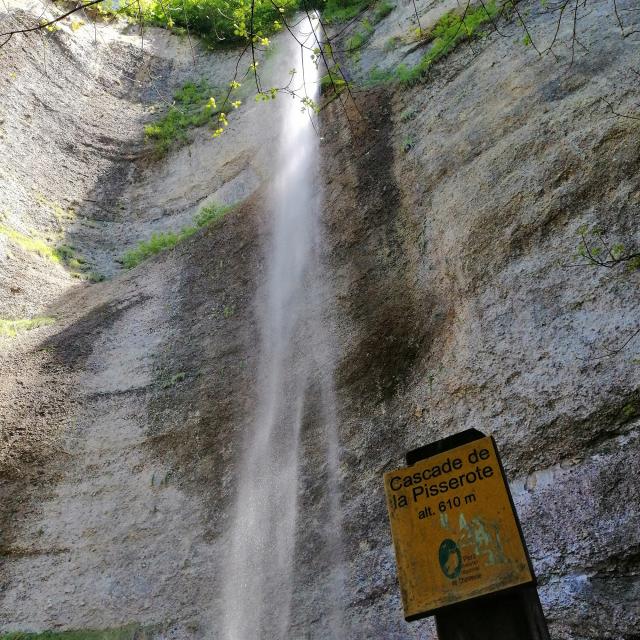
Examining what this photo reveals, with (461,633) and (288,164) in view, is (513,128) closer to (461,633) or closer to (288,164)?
(288,164)

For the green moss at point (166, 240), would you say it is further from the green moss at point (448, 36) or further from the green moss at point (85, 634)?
the green moss at point (85, 634)

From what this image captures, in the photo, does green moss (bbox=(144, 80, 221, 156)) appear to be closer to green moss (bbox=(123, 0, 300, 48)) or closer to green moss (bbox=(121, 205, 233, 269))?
green moss (bbox=(123, 0, 300, 48))

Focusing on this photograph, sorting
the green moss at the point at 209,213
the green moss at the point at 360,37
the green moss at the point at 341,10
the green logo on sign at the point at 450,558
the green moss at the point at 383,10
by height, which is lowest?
the green logo on sign at the point at 450,558

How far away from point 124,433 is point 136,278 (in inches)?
134

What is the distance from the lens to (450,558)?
7.18 feet

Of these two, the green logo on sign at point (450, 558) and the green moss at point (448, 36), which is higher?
the green moss at point (448, 36)

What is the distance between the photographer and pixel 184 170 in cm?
1373

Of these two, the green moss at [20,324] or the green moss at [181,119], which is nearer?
the green moss at [20,324]

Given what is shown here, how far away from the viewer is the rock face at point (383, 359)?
15.5 feet

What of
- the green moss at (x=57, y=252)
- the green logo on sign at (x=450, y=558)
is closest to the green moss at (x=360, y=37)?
the green moss at (x=57, y=252)

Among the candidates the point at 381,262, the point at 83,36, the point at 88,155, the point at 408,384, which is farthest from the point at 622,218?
the point at 83,36

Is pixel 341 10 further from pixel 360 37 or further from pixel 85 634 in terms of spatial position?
pixel 85 634

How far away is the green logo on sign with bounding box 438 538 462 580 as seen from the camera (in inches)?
85.3

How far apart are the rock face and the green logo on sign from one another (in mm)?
2116
